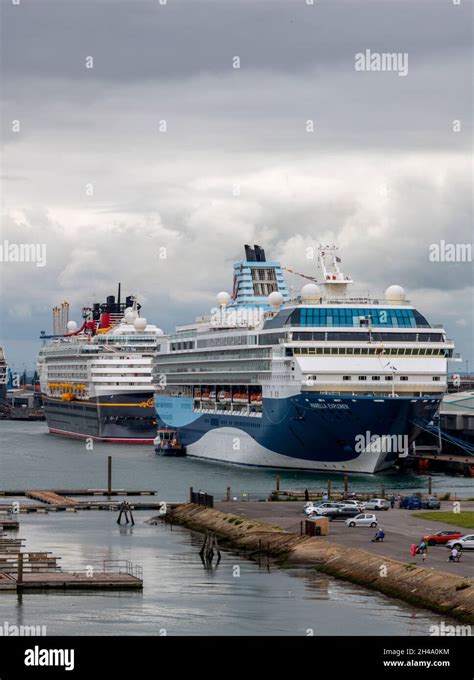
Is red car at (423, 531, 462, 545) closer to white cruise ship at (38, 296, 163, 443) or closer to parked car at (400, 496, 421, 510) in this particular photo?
parked car at (400, 496, 421, 510)

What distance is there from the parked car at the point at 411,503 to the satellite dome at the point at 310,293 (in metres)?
27.7

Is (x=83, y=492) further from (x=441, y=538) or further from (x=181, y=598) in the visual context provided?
(x=181, y=598)

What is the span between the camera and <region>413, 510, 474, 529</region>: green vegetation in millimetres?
67375

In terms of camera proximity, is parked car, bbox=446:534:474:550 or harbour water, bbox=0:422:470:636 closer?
harbour water, bbox=0:422:470:636

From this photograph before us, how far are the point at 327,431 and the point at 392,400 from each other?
16.1 feet

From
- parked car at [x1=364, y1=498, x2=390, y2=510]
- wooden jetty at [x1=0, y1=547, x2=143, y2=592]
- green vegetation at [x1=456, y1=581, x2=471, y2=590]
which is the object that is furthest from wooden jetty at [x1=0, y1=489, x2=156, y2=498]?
green vegetation at [x1=456, y1=581, x2=471, y2=590]

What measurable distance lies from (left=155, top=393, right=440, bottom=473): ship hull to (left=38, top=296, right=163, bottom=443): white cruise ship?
4162cm

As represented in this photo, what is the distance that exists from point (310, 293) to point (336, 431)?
11314mm

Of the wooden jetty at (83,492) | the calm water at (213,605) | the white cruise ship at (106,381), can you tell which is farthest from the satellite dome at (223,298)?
the calm water at (213,605)

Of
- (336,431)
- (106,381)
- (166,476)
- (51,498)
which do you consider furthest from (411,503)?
(106,381)

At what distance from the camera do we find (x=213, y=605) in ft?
168

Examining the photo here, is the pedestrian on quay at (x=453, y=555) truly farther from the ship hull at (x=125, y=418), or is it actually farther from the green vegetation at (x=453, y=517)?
the ship hull at (x=125, y=418)

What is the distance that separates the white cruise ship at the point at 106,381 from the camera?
15888cm
